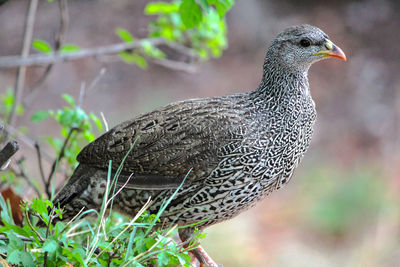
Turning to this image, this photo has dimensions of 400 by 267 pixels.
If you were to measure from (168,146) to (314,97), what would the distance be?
6.75 metres

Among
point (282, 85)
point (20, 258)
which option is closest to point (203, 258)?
point (282, 85)

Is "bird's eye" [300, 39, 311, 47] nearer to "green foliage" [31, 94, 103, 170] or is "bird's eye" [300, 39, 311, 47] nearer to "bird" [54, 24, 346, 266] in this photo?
"bird" [54, 24, 346, 266]

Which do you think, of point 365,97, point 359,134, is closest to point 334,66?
point 365,97

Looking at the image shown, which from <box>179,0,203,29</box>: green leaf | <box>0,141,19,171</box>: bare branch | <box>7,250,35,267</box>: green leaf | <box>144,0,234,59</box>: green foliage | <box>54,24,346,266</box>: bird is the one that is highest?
<box>144,0,234,59</box>: green foliage

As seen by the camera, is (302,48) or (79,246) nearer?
(79,246)

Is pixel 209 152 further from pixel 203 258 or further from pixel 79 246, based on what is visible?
pixel 79 246

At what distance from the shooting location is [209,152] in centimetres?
390

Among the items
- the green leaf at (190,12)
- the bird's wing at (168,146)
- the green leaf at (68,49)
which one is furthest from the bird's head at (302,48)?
the green leaf at (68,49)

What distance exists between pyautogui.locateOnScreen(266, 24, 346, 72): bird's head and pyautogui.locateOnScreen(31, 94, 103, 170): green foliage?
4.47 feet

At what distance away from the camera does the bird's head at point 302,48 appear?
4168 mm

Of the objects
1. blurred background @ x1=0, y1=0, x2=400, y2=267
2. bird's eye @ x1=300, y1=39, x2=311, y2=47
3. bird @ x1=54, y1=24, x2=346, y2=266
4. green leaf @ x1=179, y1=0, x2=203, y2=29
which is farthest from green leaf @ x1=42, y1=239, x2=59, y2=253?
blurred background @ x1=0, y1=0, x2=400, y2=267

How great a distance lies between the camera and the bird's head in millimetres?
4168

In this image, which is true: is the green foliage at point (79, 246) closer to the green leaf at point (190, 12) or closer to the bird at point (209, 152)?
the bird at point (209, 152)

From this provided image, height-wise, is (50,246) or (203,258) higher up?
(203,258)
